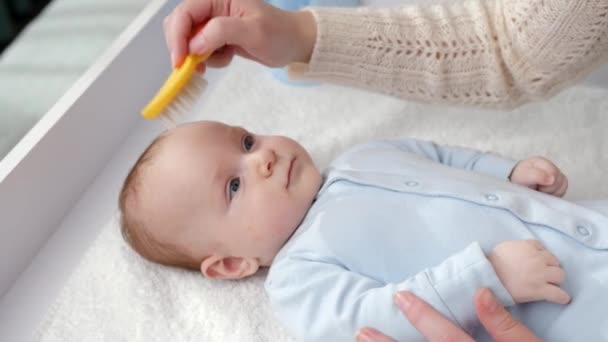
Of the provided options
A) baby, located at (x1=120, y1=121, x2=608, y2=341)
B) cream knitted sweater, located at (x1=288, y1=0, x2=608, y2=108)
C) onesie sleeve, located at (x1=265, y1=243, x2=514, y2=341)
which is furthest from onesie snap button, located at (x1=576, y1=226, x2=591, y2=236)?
cream knitted sweater, located at (x1=288, y1=0, x2=608, y2=108)

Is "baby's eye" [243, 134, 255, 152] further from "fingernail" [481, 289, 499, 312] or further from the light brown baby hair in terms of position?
"fingernail" [481, 289, 499, 312]

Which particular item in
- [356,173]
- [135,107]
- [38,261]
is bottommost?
[38,261]

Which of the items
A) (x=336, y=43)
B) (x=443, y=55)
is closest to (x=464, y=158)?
(x=443, y=55)

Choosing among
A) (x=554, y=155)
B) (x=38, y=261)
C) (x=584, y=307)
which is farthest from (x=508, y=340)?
(x=38, y=261)

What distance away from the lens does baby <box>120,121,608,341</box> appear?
722 mm

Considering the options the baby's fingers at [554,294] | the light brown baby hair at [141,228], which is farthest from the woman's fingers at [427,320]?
the light brown baby hair at [141,228]

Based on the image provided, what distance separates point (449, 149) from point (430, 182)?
180mm

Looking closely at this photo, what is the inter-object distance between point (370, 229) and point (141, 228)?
32 cm

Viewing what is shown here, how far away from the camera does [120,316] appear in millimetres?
905

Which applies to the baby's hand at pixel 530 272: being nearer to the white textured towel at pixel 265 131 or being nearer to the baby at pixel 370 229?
the baby at pixel 370 229

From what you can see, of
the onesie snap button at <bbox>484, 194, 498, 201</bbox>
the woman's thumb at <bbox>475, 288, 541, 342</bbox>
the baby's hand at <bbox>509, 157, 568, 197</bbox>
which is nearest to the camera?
the woman's thumb at <bbox>475, 288, 541, 342</bbox>

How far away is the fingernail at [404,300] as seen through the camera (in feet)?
2.27

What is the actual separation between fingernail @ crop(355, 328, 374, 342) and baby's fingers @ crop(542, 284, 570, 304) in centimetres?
20

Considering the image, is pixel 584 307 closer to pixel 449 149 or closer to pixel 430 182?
pixel 430 182
